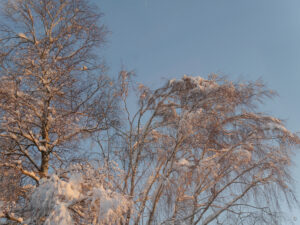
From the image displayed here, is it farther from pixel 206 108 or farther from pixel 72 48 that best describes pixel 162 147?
pixel 72 48

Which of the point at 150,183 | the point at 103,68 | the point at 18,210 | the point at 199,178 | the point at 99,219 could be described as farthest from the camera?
the point at 103,68

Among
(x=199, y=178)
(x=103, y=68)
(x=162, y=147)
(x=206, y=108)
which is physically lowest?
(x=199, y=178)

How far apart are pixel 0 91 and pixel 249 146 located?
6.17 meters

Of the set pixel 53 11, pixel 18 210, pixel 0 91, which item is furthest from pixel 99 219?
pixel 53 11

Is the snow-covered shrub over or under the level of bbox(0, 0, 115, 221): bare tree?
under

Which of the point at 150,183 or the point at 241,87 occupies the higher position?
the point at 241,87

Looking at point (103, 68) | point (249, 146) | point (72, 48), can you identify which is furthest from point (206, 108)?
point (72, 48)

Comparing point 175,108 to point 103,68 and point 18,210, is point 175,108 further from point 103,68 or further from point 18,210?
point 18,210

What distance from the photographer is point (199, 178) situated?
25.1ft

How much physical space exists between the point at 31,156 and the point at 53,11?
15.6 ft

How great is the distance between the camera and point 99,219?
5.58m

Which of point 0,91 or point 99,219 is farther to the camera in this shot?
point 0,91

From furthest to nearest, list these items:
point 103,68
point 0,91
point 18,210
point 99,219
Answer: point 103,68
point 0,91
point 18,210
point 99,219

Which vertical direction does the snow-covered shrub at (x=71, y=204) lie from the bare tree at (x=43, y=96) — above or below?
below
